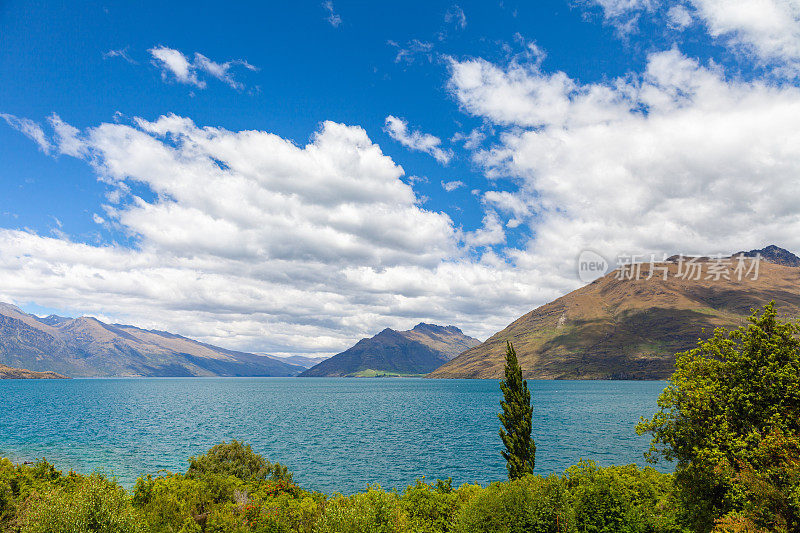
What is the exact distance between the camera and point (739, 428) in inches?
1095

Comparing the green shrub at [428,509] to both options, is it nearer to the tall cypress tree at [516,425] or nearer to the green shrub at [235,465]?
the tall cypress tree at [516,425]

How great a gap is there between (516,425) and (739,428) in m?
25.3

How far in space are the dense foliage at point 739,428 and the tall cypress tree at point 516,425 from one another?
18885 mm

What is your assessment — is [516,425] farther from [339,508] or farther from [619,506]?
[339,508]

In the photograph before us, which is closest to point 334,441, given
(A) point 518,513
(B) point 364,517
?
(A) point 518,513

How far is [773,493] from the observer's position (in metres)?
21.5

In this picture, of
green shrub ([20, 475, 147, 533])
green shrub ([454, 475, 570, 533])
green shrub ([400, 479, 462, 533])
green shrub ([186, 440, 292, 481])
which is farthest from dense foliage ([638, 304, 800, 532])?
green shrub ([186, 440, 292, 481])

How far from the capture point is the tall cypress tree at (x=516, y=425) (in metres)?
48.7

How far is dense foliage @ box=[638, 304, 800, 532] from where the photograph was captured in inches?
885

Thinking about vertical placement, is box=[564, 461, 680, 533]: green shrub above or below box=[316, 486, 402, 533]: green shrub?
above

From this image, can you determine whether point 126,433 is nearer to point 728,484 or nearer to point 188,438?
point 188,438

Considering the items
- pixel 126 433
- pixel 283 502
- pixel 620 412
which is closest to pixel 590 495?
pixel 283 502

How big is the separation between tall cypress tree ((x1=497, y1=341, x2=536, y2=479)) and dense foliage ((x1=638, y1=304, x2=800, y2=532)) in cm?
1889

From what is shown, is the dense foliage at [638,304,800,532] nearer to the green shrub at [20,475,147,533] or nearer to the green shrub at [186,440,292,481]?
the green shrub at [20,475,147,533]
